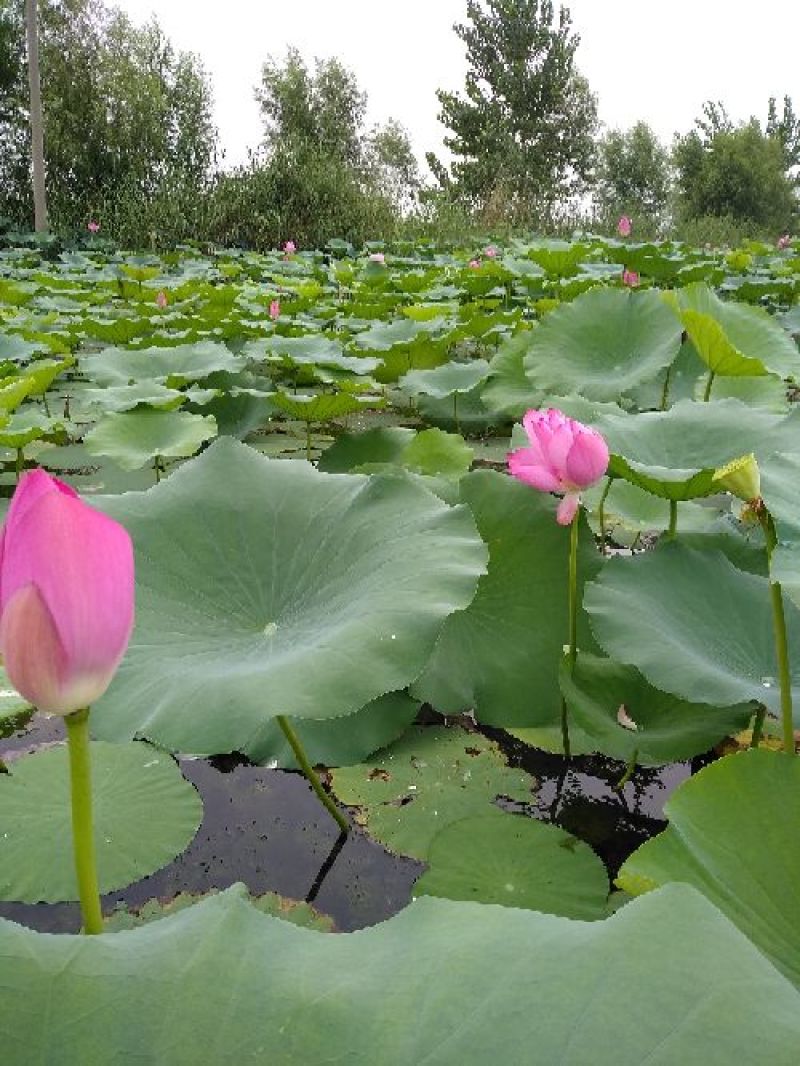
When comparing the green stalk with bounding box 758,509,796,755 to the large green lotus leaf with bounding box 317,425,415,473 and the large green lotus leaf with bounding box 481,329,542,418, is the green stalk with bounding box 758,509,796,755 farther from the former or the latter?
the large green lotus leaf with bounding box 481,329,542,418

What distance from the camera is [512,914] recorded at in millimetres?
453

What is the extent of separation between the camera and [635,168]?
32781 mm

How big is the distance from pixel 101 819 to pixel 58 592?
2.28ft

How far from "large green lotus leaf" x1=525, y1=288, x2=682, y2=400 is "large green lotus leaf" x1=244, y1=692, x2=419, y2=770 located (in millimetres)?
1397

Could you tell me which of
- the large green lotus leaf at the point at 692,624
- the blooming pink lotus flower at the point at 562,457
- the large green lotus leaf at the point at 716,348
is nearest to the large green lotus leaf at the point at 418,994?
the large green lotus leaf at the point at 692,624

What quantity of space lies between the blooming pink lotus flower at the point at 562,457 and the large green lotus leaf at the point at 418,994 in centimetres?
66

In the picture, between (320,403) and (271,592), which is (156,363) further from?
(271,592)

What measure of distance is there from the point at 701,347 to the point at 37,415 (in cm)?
162

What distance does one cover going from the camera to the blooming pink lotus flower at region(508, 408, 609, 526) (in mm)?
1032

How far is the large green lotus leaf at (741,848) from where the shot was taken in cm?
67

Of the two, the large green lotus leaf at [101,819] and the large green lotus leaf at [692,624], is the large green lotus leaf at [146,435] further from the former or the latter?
the large green lotus leaf at [692,624]

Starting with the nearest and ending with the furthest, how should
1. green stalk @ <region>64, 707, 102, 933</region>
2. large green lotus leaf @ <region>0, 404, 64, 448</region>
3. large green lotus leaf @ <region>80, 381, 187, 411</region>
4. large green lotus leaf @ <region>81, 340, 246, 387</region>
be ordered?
green stalk @ <region>64, 707, 102, 933</region>, large green lotus leaf @ <region>0, 404, 64, 448</region>, large green lotus leaf @ <region>80, 381, 187, 411</region>, large green lotus leaf @ <region>81, 340, 246, 387</region>

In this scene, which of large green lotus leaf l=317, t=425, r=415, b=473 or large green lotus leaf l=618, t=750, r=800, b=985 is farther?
large green lotus leaf l=317, t=425, r=415, b=473

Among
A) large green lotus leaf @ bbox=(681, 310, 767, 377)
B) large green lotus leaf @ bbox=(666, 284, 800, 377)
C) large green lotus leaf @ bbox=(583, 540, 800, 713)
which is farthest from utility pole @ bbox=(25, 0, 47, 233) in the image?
large green lotus leaf @ bbox=(583, 540, 800, 713)
